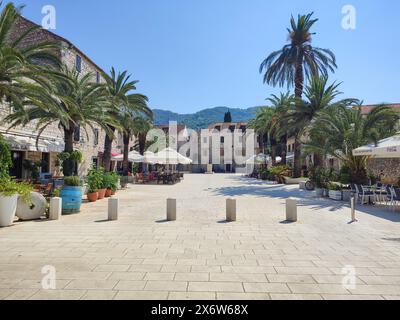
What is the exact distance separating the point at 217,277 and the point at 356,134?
527 inches

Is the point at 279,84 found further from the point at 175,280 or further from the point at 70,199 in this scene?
the point at 175,280

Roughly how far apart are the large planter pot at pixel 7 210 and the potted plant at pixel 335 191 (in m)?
13.3

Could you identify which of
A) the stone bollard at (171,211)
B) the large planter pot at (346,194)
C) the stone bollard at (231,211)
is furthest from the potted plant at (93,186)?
the large planter pot at (346,194)

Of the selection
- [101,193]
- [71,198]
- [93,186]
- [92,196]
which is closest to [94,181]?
[93,186]

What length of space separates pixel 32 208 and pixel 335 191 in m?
12.9

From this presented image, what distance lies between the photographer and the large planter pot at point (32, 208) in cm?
894

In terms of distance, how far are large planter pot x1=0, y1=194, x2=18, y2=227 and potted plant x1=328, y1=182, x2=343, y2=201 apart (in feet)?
43.7

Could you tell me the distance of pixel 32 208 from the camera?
9062 mm

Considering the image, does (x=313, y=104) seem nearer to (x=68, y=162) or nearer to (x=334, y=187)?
(x=334, y=187)

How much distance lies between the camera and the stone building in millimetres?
15821

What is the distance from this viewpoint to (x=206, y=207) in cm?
1216

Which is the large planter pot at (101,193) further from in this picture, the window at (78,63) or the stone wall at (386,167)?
the stone wall at (386,167)

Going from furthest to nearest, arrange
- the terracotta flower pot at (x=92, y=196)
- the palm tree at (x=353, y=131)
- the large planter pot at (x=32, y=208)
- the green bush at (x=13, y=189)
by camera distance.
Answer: the palm tree at (x=353, y=131) < the terracotta flower pot at (x=92, y=196) < the large planter pot at (x=32, y=208) < the green bush at (x=13, y=189)
